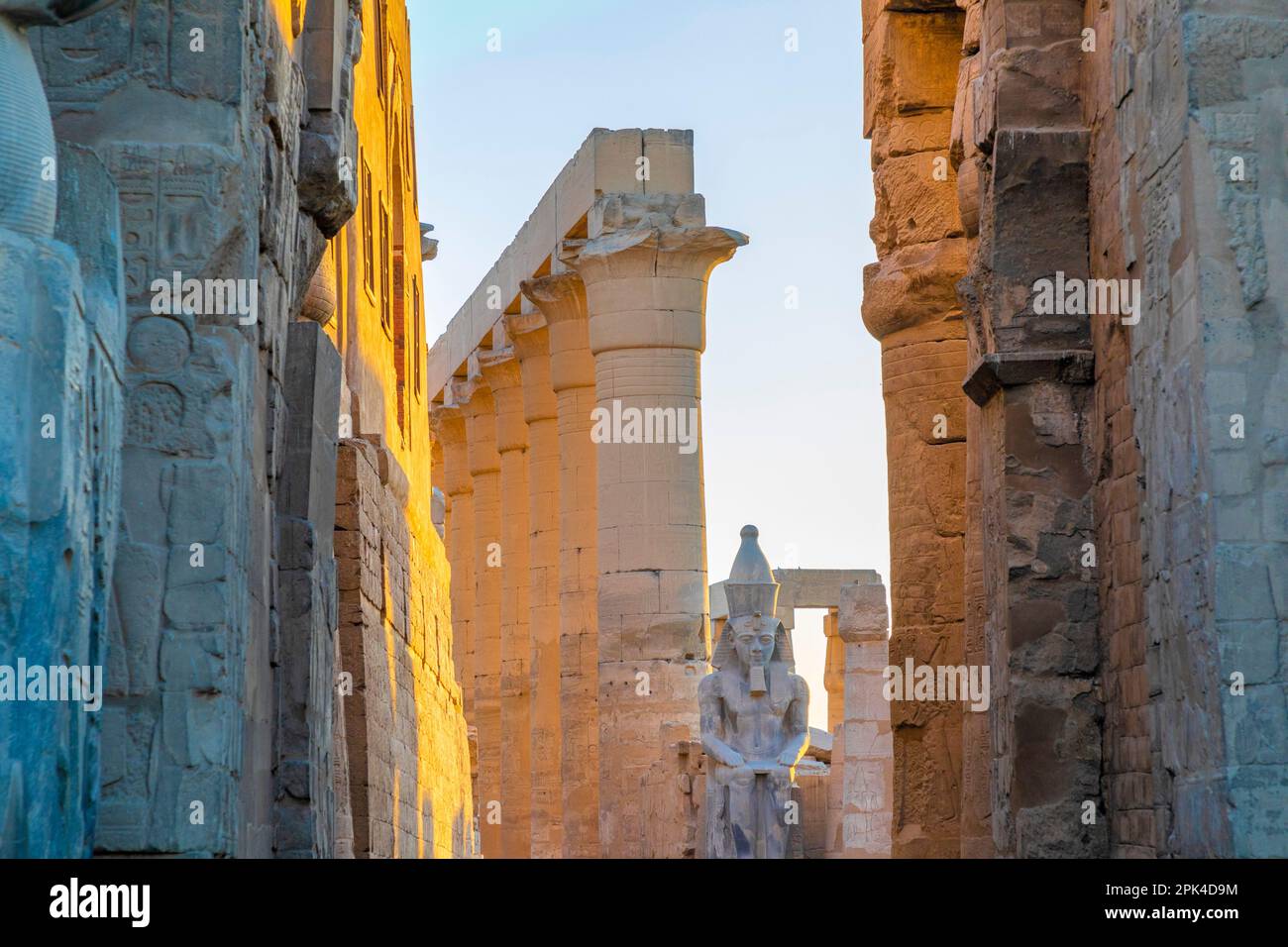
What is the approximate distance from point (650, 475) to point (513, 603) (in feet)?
23.5

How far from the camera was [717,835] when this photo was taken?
56.2 ft

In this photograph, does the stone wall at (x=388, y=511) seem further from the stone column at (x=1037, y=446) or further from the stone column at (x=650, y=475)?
the stone column at (x=1037, y=446)

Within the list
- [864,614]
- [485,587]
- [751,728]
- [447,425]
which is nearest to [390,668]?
[751,728]

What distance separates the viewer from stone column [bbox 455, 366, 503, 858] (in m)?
28.2

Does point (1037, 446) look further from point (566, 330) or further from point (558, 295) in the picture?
point (566, 330)

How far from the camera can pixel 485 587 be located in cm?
2898

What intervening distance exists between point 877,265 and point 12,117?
909 centimetres

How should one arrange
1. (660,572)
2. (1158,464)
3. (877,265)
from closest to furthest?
(1158,464) < (877,265) < (660,572)

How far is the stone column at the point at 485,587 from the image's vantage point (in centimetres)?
2823


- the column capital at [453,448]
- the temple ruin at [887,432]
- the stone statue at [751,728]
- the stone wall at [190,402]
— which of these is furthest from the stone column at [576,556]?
the stone wall at [190,402]

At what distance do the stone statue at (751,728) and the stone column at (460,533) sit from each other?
41.5 feet
